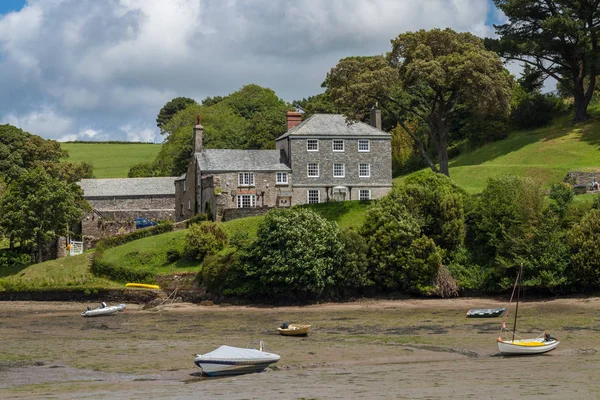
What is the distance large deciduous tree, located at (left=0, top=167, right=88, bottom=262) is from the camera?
224 ft

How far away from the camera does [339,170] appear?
76.7 metres

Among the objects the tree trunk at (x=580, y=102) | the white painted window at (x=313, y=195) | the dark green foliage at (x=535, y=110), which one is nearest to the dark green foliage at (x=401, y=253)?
the white painted window at (x=313, y=195)

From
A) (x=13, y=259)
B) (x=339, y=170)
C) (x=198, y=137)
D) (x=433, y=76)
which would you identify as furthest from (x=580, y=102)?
(x=13, y=259)

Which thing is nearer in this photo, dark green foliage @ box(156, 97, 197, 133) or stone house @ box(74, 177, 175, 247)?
stone house @ box(74, 177, 175, 247)

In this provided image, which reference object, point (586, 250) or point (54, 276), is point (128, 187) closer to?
point (54, 276)

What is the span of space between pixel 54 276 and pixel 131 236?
7.98 m

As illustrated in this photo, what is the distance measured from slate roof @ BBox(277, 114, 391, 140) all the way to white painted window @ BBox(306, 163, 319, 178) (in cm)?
294

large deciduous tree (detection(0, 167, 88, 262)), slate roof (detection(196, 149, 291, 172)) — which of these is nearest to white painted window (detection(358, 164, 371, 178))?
slate roof (detection(196, 149, 291, 172))

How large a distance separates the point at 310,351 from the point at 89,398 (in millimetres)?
12156

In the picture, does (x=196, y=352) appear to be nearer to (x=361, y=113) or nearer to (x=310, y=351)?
(x=310, y=351)

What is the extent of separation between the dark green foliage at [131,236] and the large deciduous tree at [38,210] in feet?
15.5

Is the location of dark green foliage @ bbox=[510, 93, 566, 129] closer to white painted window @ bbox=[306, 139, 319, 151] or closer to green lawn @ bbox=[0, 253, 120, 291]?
white painted window @ bbox=[306, 139, 319, 151]

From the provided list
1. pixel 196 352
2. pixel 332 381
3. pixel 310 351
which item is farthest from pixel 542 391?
pixel 196 352

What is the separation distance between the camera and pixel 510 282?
5069cm
